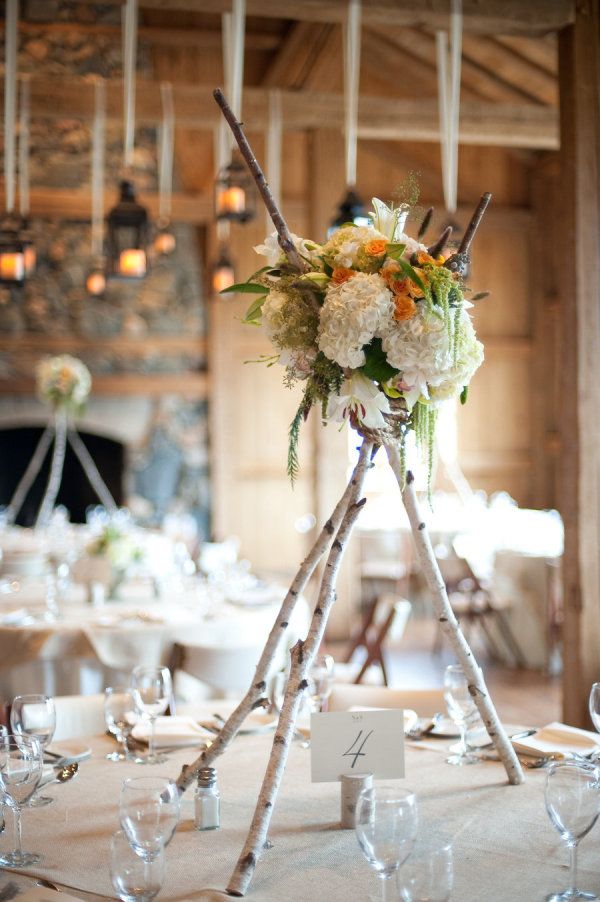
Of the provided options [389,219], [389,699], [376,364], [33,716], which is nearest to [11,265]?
[389,699]

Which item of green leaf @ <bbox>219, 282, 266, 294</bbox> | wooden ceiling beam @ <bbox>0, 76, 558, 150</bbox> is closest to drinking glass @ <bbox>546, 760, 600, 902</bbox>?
green leaf @ <bbox>219, 282, 266, 294</bbox>

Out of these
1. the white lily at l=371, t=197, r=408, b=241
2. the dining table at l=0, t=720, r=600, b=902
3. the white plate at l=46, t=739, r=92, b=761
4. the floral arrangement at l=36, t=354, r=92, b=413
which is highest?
the floral arrangement at l=36, t=354, r=92, b=413

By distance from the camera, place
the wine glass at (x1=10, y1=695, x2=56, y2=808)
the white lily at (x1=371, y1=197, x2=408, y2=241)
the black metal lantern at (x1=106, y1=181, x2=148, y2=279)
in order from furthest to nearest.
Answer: the black metal lantern at (x1=106, y1=181, x2=148, y2=279)
the wine glass at (x1=10, y1=695, x2=56, y2=808)
the white lily at (x1=371, y1=197, x2=408, y2=241)

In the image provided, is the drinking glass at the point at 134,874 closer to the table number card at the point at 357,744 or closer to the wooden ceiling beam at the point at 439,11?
the table number card at the point at 357,744

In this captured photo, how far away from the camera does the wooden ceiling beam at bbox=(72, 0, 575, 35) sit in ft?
13.9

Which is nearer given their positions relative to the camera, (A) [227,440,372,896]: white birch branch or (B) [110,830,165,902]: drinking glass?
(B) [110,830,165,902]: drinking glass

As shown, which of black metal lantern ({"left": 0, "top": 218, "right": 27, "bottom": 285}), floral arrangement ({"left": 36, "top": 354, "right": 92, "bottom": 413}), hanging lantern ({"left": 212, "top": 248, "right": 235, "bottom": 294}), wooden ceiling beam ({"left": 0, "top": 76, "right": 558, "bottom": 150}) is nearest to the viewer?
black metal lantern ({"left": 0, "top": 218, "right": 27, "bottom": 285})

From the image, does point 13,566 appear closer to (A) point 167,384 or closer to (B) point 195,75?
(A) point 167,384

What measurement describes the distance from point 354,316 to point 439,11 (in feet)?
9.82

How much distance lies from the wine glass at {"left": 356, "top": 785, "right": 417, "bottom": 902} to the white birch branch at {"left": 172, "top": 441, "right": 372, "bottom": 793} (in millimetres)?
485

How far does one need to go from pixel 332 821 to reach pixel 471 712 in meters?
0.52

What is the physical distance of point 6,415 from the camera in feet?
35.8

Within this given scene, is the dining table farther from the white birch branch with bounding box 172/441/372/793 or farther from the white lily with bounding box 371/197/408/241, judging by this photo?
the white lily with bounding box 371/197/408/241

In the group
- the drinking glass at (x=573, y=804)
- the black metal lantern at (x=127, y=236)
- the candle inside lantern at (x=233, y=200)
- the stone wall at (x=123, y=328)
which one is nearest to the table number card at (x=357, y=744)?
the drinking glass at (x=573, y=804)
